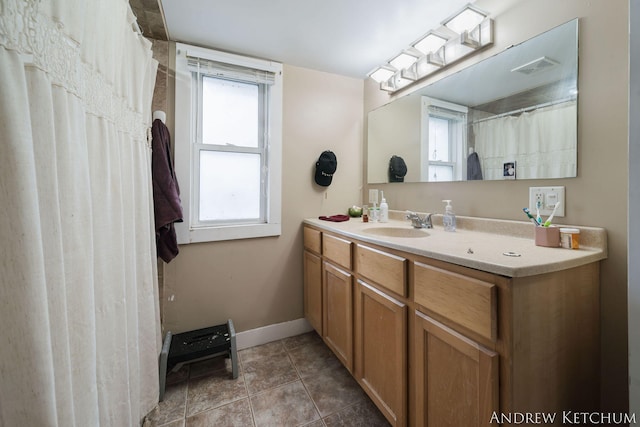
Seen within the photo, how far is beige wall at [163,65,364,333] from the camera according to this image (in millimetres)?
1761

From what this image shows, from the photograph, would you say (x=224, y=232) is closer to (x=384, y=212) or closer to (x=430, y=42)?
(x=384, y=212)

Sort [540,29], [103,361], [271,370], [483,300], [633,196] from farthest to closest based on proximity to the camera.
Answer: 1. [271,370]
2. [540,29]
3. [103,361]
4. [483,300]
5. [633,196]

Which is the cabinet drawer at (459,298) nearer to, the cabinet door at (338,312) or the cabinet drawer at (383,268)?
the cabinet drawer at (383,268)

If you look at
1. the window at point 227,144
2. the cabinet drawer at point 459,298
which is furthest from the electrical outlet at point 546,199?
the window at point 227,144

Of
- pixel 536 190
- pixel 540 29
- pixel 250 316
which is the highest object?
pixel 540 29

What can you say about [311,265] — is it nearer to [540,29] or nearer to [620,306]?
[620,306]

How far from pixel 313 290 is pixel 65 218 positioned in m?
1.49

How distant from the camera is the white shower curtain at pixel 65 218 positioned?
0.50 meters

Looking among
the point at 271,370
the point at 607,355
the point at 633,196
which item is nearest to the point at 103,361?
the point at 271,370

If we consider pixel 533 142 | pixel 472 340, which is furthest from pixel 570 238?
pixel 472 340

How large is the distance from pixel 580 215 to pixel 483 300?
2.21 feet

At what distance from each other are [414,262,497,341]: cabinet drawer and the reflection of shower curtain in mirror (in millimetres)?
723

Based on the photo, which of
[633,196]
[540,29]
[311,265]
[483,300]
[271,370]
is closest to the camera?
[633,196]

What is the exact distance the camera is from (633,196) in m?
0.57
